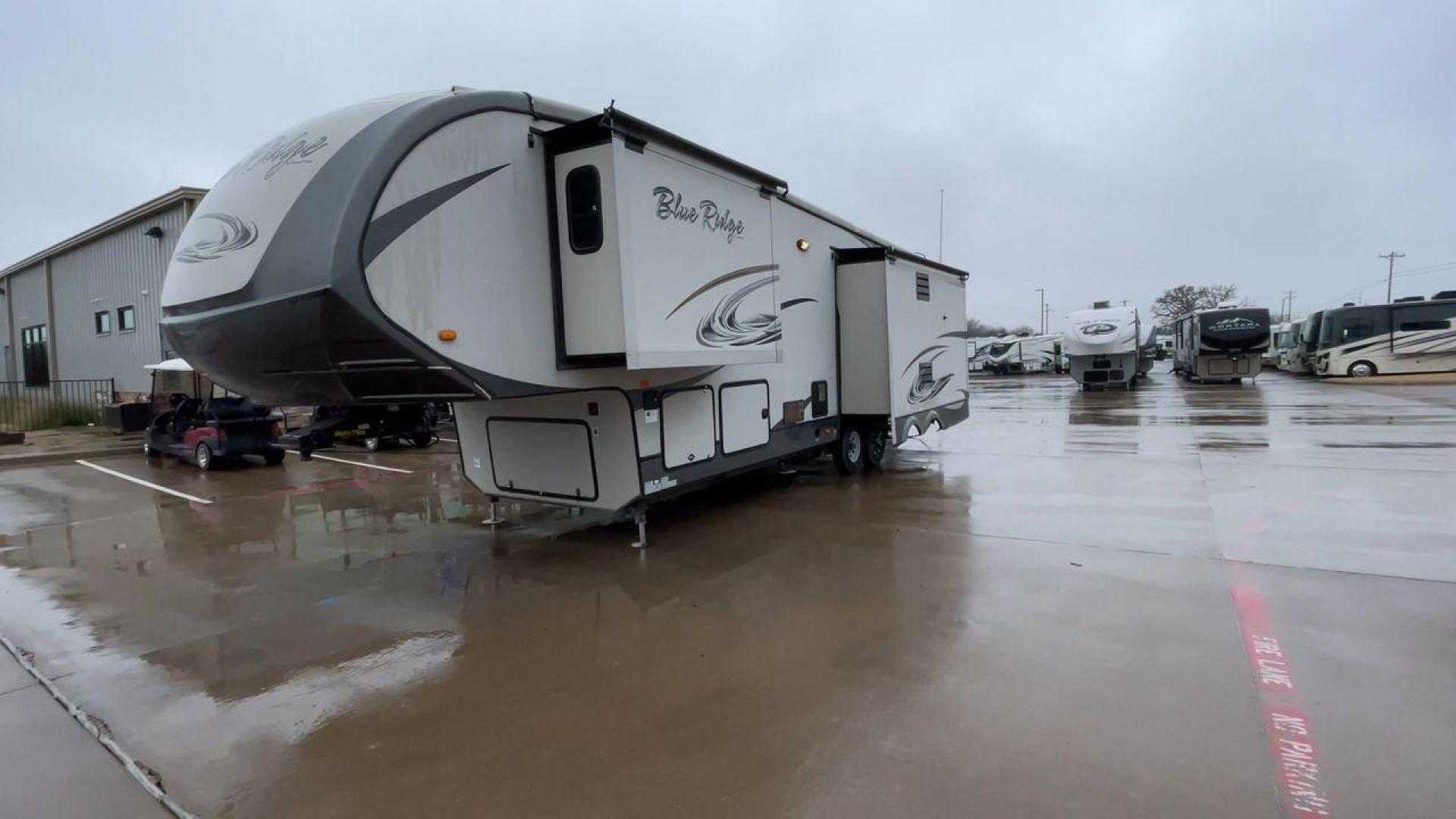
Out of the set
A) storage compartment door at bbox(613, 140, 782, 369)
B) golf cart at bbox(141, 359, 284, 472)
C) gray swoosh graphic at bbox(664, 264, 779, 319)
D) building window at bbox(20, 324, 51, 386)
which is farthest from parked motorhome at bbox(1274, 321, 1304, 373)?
building window at bbox(20, 324, 51, 386)

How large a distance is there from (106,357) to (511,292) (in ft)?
70.6

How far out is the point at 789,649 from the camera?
12.6 feet

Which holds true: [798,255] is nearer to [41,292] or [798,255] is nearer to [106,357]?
[106,357]

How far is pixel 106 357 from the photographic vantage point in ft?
63.6

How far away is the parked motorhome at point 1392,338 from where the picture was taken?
858 inches

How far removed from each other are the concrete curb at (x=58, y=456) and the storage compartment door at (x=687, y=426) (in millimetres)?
11959

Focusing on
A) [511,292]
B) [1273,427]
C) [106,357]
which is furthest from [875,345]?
[106,357]

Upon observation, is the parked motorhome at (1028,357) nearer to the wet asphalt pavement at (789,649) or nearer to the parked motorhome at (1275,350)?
the parked motorhome at (1275,350)

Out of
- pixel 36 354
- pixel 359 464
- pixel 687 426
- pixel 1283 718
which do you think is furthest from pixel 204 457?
pixel 36 354

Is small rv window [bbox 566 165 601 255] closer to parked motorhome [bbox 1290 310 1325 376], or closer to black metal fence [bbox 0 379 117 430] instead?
black metal fence [bbox 0 379 117 430]

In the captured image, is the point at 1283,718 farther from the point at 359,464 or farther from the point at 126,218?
the point at 126,218

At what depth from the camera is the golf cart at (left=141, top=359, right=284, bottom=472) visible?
423 inches

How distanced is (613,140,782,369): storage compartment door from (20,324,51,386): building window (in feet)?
84.7

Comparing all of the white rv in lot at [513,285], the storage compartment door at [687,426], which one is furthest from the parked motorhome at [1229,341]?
the storage compartment door at [687,426]
